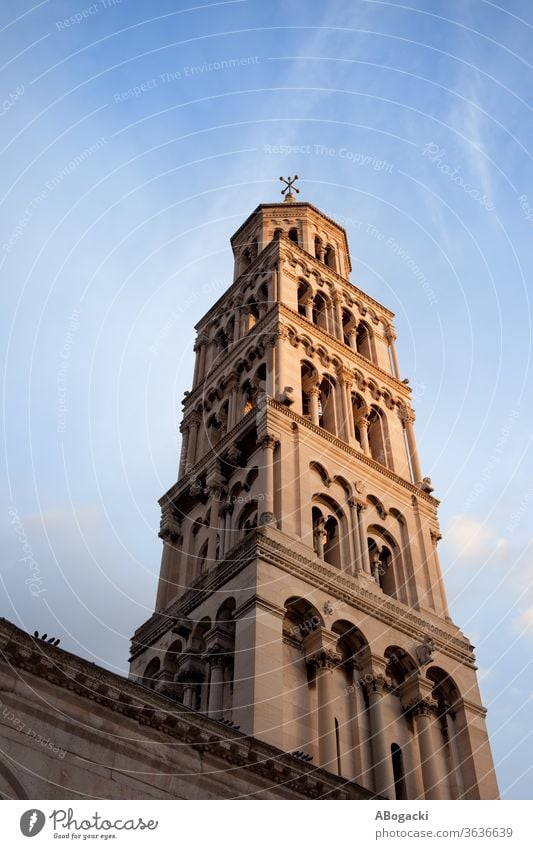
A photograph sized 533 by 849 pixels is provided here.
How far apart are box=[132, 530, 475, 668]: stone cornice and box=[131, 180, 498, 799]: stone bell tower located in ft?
0.25

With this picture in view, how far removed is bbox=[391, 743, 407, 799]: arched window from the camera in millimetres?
30312

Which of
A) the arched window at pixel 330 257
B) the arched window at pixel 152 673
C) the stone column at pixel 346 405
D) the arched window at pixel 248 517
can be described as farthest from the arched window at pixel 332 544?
the arched window at pixel 330 257

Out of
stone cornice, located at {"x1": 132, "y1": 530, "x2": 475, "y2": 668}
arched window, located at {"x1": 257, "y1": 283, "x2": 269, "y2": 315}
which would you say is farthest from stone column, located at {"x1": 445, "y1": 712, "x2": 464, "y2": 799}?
arched window, located at {"x1": 257, "y1": 283, "x2": 269, "y2": 315}

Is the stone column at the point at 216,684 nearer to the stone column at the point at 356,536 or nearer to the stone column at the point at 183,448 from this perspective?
the stone column at the point at 356,536

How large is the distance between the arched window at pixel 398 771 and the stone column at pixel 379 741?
2.89 ft

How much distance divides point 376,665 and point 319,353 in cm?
1853

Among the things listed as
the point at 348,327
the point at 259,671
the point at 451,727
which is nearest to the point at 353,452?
the point at 451,727

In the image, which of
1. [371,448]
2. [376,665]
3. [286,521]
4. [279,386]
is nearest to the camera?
[376,665]

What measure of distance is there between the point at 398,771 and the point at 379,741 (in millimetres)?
1523

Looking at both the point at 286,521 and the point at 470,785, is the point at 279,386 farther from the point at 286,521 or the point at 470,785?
the point at 470,785

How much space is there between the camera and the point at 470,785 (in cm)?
3136

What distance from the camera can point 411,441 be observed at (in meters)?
46.8
